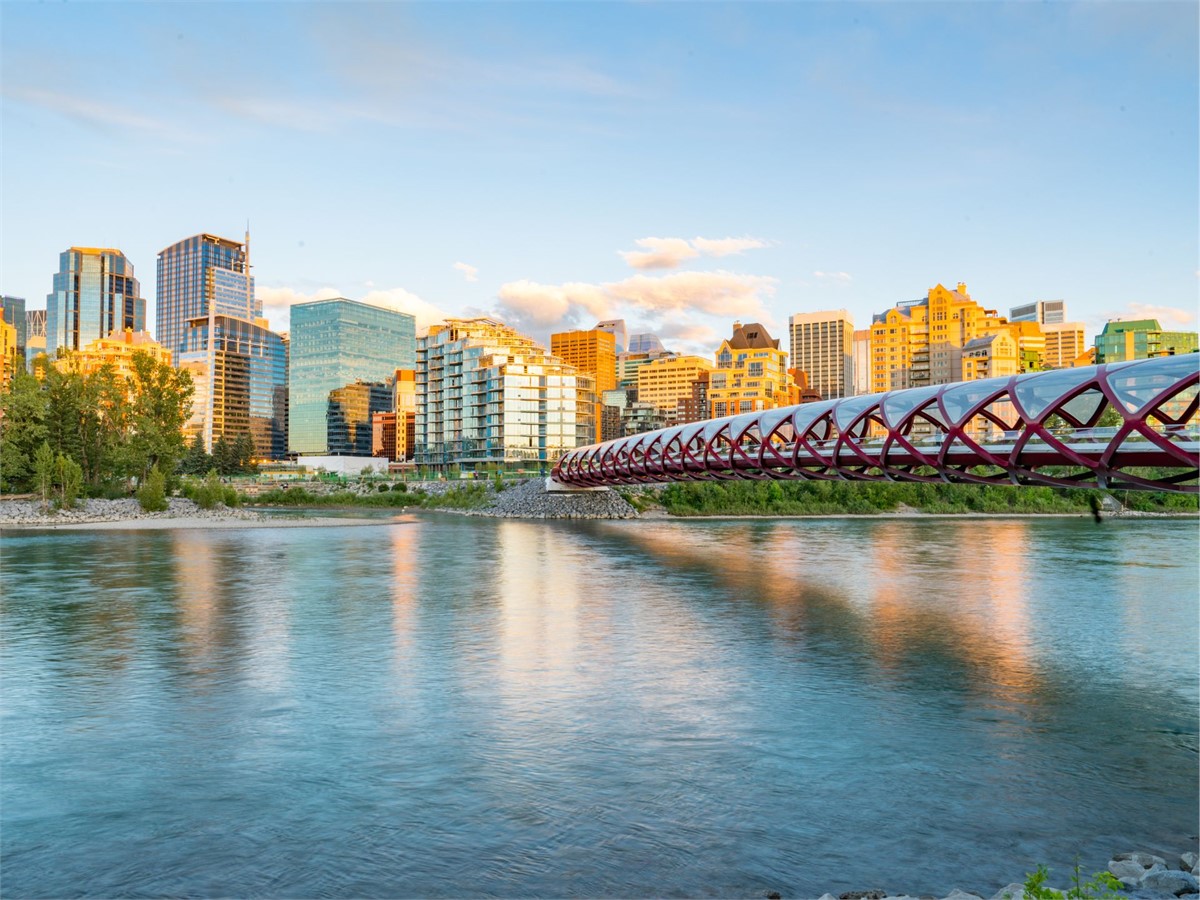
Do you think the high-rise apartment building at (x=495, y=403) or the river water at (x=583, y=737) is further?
the high-rise apartment building at (x=495, y=403)

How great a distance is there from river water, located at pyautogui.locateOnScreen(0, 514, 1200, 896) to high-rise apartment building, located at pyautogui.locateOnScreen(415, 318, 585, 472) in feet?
392

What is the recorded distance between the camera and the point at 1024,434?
26.4m

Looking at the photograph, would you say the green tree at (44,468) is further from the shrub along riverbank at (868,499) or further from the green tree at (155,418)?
the shrub along riverbank at (868,499)

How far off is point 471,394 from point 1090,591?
5334 inches

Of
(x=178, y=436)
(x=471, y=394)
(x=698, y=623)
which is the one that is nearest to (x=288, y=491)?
(x=178, y=436)

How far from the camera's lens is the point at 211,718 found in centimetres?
1898

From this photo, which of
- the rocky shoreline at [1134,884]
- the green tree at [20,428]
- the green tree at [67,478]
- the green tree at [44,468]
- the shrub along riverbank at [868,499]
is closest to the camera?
the rocky shoreline at [1134,884]

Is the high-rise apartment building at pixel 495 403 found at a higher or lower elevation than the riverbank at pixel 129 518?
higher

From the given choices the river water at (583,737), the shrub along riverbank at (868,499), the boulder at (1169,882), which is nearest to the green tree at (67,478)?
the river water at (583,737)

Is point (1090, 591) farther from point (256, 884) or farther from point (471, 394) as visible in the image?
point (471, 394)

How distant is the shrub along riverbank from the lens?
313 feet

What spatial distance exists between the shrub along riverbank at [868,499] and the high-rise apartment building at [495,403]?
61.7m

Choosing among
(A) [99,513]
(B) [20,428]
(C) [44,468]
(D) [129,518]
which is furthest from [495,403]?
(C) [44,468]

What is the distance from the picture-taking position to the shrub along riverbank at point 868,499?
95.3m
